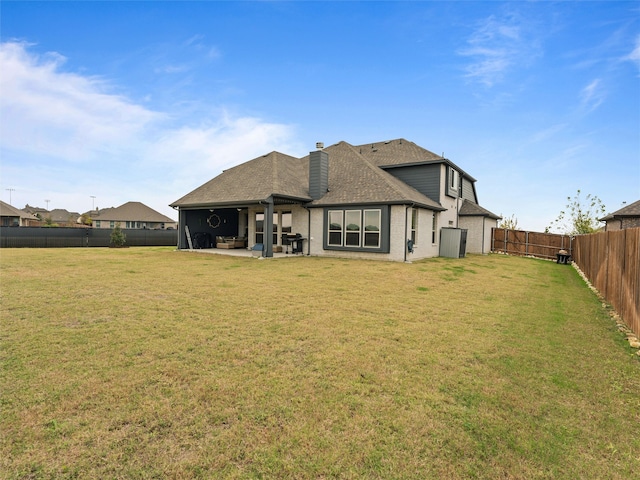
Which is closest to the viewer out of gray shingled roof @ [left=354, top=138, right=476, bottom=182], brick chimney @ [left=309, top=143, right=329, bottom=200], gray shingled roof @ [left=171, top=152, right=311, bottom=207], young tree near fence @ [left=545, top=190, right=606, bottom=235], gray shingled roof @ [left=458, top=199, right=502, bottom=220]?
gray shingled roof @ [left=171, top=152, right=311, bottom=207]

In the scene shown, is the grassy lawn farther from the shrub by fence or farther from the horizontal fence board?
the shrub by fence

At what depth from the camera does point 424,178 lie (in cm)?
1816

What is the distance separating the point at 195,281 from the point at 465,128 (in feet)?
59.9

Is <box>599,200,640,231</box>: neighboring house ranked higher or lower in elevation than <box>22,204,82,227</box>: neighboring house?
lower

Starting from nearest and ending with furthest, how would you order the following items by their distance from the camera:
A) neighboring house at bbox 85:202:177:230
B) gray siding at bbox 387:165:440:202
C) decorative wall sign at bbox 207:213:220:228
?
gray siding at bbox 387:165:440:202 < decorative wall sign at bbox 207:213:220:228 < neighboring house at bbox 85:202:177:230

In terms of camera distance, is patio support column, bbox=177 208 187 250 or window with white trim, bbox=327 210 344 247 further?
patio support column, bbox=177 208 187 250

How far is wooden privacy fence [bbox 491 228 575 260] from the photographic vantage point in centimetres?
2006

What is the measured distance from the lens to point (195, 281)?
8.91 m

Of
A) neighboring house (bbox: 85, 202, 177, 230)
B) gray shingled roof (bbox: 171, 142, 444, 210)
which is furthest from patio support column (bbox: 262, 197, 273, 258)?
neighboring house (bbox: 85, 202, 177, 230)

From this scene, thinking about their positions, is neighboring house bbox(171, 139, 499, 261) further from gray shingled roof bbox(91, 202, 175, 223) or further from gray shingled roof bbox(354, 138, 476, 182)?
gray shingled roof bbox(91, 202, 175, 223)

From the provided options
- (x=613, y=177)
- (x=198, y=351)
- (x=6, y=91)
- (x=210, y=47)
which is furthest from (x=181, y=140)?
(x=613, y=177)

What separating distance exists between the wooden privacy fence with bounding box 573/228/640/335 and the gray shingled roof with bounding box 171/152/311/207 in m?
11.8

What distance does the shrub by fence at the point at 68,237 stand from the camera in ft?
66.7

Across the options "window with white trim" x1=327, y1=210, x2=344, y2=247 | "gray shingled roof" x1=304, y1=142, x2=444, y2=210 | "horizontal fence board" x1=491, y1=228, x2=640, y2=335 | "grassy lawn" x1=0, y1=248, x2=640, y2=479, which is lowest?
"grassy lawn" x1=0, y1=248, x2=640, y2=479
